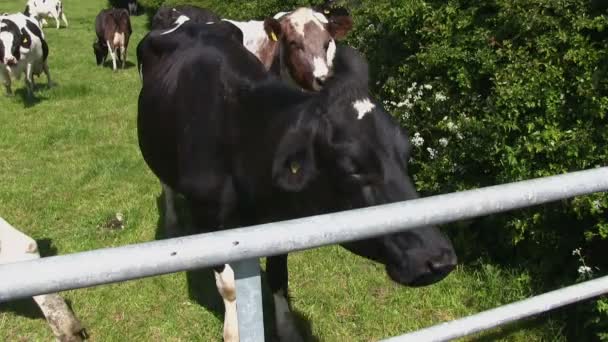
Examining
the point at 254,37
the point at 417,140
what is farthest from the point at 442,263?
the point at 254,37

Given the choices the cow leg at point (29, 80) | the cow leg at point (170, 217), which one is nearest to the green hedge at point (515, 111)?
the cow leg at point (170, 217)

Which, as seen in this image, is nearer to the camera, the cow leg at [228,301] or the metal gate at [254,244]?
the metal gate at [254,244]

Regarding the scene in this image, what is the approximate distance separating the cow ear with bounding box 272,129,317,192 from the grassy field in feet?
4.79

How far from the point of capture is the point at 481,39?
13.2 ft

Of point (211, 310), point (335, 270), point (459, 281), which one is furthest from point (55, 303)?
point (459, 281)

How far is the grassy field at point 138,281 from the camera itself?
369 centimetres

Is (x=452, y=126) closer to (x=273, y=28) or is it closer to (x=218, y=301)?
(x=218, y=301)

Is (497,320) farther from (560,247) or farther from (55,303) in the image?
(55,303)

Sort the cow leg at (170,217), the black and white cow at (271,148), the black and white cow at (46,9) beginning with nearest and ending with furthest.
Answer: the black and white cow at (271,148) → the cow leg at (170,217) → the black and white cow at (46,9)

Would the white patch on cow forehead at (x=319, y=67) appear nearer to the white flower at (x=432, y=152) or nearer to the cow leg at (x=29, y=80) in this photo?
the white flower at (x=432, y=152)

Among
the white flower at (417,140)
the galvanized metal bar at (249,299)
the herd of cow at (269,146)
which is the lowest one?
the white flower at (417,140)

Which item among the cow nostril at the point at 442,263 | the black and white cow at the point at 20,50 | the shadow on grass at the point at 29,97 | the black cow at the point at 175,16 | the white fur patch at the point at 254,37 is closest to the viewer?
the cow nostril at the point at 442,263

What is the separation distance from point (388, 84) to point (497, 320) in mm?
3509

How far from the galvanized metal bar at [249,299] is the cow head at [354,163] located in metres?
0.89
